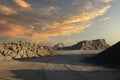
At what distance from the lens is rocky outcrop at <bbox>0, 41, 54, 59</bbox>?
133 feet

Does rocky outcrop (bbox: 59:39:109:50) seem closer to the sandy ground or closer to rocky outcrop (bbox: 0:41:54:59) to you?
rocky outcrop (bbox: 0:41:54:59)

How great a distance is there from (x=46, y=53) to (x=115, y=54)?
917 inches

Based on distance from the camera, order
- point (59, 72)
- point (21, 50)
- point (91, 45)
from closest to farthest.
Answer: point (59, 72), point (21, 50), point (91, 45)

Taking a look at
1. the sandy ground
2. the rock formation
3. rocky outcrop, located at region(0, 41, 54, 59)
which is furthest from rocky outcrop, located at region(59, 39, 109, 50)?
the sandy ground

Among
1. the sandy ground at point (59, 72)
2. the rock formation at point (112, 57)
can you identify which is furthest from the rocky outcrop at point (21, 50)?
the rock formation at point (112, 57)

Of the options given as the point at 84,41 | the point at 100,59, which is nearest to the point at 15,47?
the point at 100,59

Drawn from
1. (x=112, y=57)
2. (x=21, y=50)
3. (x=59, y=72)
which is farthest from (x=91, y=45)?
(x=59, y=72)

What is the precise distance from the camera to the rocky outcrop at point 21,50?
40.6 metres

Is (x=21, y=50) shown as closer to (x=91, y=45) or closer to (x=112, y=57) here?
(x=112, y=57)

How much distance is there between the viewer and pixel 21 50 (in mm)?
43188

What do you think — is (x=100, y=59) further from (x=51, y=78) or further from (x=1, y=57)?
(x=1, y=57)

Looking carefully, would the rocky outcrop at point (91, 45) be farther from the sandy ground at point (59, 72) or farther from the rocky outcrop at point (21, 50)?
the sandy ground at point (59, 72)

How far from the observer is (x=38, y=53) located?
45.7 meters

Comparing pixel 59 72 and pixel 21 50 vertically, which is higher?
pixel 21 50
